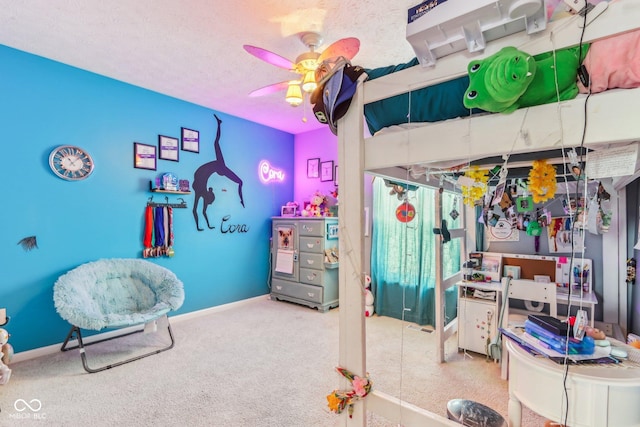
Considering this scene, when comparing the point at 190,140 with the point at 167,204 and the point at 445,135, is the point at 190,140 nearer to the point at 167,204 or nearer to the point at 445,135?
the point at 167,204

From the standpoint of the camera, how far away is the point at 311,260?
4074 mm

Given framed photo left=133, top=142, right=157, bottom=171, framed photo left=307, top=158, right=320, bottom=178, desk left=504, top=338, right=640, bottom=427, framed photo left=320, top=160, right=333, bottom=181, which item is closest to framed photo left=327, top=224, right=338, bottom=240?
framed photo left=320, top=160, right=333, bottom=181

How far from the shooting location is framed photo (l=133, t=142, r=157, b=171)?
335cm

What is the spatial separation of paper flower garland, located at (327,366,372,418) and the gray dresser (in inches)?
102

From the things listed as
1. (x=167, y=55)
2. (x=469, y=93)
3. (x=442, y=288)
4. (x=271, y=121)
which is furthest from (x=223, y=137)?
(x=469, y=93)

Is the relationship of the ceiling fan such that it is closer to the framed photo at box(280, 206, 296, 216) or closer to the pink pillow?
the pink pillow

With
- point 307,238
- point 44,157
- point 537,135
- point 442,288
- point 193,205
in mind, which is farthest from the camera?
point 307,238

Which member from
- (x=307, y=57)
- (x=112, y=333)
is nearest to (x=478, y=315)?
(x=307, y=57)

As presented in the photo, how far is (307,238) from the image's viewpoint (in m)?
4.13

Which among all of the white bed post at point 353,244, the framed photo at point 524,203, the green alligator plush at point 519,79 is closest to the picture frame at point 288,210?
the framed photo at point 524,203

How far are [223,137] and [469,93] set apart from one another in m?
3.74

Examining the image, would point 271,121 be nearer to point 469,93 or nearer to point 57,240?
point 57,240

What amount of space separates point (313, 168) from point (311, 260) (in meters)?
1.51

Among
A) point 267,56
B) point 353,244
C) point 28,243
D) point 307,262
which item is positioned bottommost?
point 307,262
